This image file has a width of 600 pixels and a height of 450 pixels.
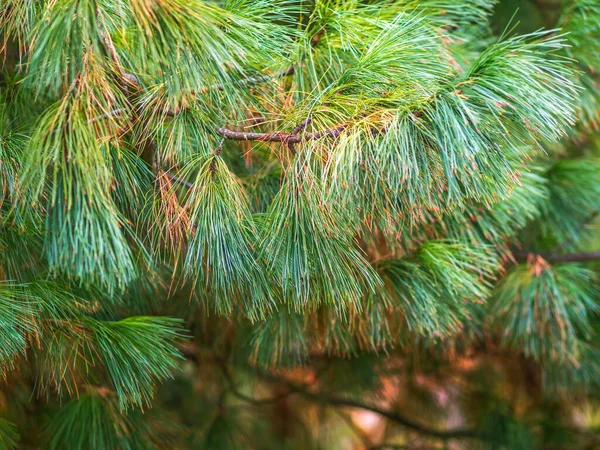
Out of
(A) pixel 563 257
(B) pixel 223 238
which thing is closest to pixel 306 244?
(B) pixel 223 238

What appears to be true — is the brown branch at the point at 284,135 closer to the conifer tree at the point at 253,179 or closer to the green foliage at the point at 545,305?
the conifer tree at the point at 253,179

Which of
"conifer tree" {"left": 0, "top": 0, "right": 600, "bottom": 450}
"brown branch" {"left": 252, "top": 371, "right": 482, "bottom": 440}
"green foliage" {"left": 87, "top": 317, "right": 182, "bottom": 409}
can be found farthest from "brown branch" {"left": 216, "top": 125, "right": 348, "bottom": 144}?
"brown branch" {"left": 252, "top": 371, "right": 482, "bottom": 440}

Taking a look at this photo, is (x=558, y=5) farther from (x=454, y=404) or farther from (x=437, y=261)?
(x=454, y=404)

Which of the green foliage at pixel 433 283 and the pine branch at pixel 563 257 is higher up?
the pine branch at pixel 563 257

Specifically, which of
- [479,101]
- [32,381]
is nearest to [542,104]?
[479,101]

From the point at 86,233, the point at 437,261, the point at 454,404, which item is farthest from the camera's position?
the point at 454,404

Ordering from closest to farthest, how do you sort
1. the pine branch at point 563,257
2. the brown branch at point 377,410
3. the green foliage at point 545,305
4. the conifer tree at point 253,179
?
the conifer tree at point 253,179, the green foliage at point 545,305, the pine branch at point 563,257, the brown branch at point 377,410

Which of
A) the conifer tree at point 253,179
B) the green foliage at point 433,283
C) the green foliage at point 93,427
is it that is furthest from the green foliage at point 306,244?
the green foliage at point 93,427

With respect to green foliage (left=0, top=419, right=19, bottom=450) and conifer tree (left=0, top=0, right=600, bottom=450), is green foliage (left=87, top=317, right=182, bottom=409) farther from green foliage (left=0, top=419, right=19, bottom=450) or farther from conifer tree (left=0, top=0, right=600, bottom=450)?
green foliage (left=0, top=419, right=19, bottom=450)

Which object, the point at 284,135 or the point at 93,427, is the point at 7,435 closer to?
the point at 93,427
